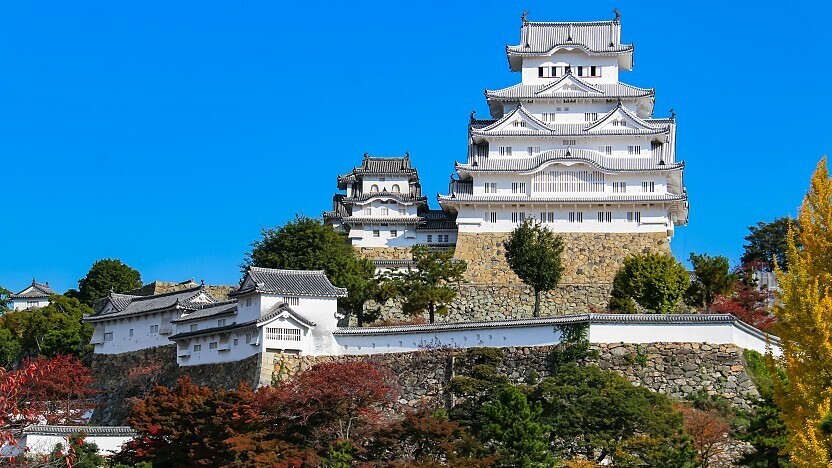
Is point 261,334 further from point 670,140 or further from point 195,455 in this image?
point 670,140

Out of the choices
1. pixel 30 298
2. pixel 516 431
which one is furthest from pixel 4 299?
pixel 516 431

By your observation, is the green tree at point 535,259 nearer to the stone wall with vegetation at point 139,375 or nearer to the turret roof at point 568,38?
the stone wall with vegetation at point 139,375

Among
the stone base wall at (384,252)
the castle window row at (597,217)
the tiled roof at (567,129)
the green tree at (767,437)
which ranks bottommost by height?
the green tree at (767,437)

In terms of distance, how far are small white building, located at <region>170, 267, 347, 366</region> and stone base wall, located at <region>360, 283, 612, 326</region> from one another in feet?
25.6

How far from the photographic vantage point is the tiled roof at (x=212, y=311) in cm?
4128

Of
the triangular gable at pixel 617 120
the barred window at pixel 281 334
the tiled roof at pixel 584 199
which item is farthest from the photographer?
the triangular gable at pixel 617 120

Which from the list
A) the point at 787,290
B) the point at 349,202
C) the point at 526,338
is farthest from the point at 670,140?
the point at 787,290

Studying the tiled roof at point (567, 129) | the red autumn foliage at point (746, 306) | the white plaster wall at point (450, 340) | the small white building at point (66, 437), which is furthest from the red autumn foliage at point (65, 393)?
the red autumn foliage at point (746, 306)

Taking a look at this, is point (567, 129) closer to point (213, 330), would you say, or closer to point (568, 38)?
point (568, 38)

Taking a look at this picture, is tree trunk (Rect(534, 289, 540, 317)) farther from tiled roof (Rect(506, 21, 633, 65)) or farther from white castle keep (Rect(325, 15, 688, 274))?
tiled roof (Rect(506, 21, 633, 65))

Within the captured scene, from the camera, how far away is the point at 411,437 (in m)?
31.0

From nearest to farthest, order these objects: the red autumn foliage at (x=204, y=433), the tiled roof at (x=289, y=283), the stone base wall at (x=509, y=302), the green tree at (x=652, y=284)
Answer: the red autumn foliage at (x=204, y=433) → the tiled roof at (x=289, y=283) → the green tree at (x=652, y=284) → the stone base wall at (x=509, y=302)

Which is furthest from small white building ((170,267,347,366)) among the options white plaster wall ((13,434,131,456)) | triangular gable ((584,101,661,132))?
triangular gable ((584,101,661,132))

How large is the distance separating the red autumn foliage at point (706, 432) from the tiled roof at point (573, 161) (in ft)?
63.2
